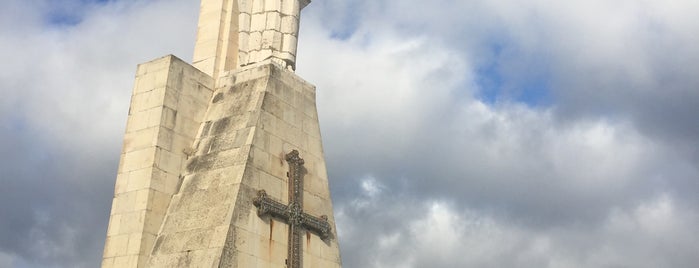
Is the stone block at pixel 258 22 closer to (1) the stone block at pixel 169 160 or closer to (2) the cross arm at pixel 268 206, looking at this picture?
(1) the stone block at pixel 169 160

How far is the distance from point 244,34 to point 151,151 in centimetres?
400

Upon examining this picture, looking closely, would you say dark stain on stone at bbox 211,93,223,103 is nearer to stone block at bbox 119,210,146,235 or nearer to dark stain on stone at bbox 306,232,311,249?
stone block at bbox 119,210,146,235

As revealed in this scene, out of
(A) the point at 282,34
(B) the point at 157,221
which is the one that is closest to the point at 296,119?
(A) the point at 282,34

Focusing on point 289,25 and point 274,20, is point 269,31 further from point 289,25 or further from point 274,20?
point 289,25

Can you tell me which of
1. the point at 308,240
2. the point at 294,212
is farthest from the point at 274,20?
the point at 308,240

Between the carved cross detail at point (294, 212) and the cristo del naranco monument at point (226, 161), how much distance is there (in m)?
0.02

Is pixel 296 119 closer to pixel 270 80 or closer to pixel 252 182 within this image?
pixel 270 80

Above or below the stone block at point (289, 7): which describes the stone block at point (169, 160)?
below

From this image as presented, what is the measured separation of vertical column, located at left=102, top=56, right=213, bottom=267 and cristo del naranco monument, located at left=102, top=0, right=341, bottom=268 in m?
0.02

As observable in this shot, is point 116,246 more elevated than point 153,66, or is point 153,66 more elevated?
point 153,66

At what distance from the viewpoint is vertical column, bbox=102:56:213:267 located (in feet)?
46.3

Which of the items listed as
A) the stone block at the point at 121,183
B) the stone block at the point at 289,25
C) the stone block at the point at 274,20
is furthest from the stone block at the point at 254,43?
the stone block at the point at 121,183

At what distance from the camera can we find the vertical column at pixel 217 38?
55.8ft

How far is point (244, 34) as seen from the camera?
17375 millimetres
